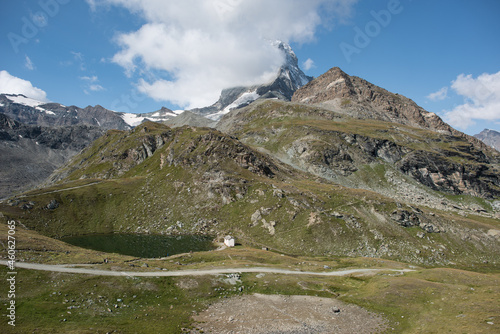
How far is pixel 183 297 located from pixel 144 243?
67.4 metres

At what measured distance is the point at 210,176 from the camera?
5881 inches

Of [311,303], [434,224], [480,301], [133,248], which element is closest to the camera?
[480,301]

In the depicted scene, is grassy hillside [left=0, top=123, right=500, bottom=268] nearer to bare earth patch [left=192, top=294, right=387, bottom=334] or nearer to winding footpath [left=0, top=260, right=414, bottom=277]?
winding footpath [left=0, top=260, right=414, bottom=277]

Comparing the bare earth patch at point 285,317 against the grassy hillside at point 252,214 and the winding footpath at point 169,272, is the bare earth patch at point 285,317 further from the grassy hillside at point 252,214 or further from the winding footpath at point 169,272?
the grassy hillside at point 252,214

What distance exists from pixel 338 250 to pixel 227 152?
300 feet

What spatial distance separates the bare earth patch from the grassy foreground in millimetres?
2308

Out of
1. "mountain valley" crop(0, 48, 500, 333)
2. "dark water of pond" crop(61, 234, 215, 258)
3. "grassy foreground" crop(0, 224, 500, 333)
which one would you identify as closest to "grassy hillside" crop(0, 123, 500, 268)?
"mountain valley" crop(0, 48, 500, 333)

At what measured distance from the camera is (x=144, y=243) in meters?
104

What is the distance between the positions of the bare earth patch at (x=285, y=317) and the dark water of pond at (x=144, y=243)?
5312cm

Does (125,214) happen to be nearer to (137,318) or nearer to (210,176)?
(210,176)

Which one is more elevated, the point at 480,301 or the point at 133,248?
the point at 480,301

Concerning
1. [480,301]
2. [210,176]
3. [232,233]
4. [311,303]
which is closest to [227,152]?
[210,176]

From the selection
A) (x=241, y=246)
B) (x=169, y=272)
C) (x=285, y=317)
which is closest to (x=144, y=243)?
(x=241, y=246)

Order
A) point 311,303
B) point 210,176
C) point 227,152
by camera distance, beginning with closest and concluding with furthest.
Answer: point 311,303
point 210,176
point 227,152
